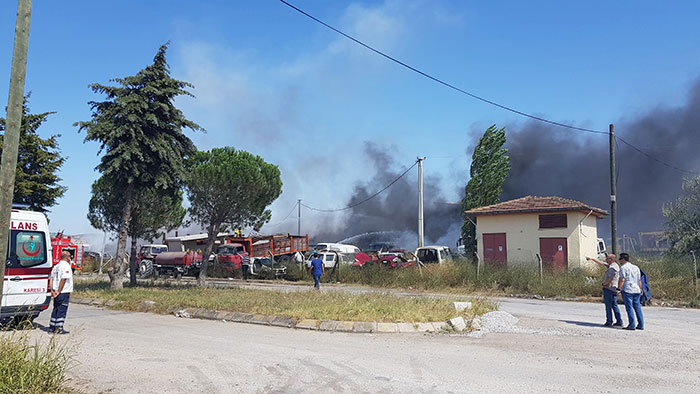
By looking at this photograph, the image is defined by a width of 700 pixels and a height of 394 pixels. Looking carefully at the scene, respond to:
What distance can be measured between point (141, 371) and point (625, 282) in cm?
1011

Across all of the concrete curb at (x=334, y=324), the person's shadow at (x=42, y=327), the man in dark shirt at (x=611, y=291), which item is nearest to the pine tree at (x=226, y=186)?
the concrete curb at (x=334, y=324)

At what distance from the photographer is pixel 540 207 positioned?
89.7ft

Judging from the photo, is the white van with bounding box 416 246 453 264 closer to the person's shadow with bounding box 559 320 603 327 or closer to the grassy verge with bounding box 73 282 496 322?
the grassy verge with bounding box 73 282 496 322

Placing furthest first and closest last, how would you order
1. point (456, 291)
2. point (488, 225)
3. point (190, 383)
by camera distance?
point (488, 225) → point (456, 291) → point (190, 383)

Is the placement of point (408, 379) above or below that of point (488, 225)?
below

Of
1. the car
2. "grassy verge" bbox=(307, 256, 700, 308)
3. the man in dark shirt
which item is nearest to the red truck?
the car

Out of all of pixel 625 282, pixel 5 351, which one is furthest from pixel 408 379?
pixel 625 282

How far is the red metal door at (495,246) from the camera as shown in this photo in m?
28.3

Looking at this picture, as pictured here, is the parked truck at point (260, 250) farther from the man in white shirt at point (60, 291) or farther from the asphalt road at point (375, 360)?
the man in white shirt at point (60, 291)

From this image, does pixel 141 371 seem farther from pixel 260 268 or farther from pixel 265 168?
pixel 260 268

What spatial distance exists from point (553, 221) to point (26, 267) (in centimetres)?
2430

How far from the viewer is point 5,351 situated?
18.5 ft

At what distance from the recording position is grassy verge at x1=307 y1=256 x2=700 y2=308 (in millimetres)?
18312

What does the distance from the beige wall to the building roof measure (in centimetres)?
35
